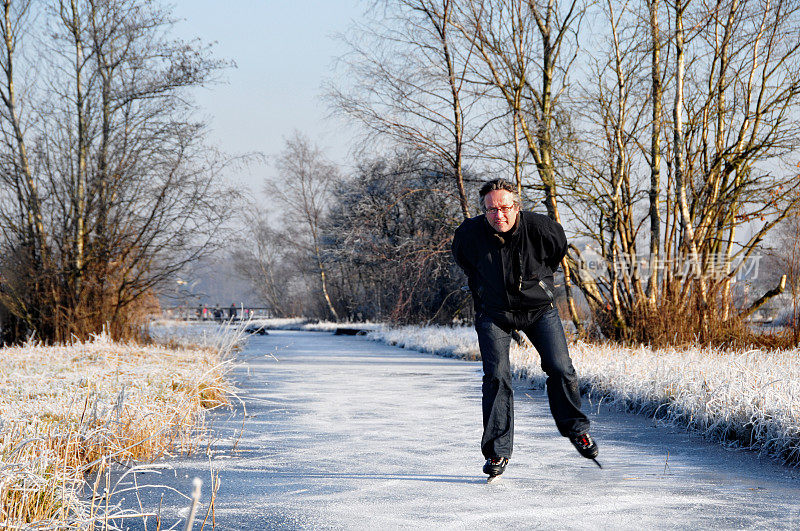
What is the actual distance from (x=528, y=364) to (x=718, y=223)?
171 inches

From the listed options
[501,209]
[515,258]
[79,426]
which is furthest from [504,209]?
[79,426]

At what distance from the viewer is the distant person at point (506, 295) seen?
4652 mm

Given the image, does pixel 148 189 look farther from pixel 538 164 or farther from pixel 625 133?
pixel 625 133

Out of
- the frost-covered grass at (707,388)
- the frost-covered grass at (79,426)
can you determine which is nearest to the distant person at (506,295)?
the frost-covered grass at (707,388)

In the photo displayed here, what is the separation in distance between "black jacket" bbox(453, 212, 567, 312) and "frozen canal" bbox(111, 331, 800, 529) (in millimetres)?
1060

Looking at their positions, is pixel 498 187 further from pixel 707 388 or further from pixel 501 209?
pixel 707 388

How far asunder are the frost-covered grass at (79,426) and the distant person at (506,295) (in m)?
2.03

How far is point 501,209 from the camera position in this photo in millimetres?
4609

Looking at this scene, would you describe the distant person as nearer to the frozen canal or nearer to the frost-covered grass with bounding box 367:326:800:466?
the frozen canal

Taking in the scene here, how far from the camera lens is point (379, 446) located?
5.99m

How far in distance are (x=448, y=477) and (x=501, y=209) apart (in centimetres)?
161

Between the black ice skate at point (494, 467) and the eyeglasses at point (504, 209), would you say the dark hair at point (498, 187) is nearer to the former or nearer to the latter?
the eyeglasses at point (504, 209)

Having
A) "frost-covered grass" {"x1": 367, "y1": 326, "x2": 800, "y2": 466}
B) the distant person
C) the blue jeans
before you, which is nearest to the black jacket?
the distant person

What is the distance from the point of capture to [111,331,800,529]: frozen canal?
12.6 ft
